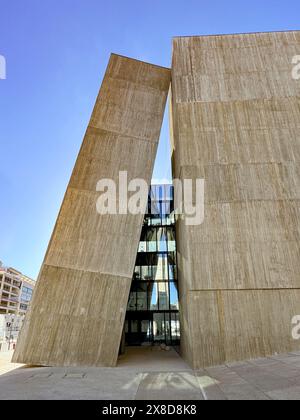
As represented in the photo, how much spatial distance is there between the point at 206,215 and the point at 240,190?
1433 millimetres

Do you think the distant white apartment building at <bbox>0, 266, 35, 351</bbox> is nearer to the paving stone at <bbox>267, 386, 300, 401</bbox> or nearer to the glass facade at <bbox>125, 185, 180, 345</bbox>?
the glass facade at <bbox>125, 185, 180, 345</bbox>

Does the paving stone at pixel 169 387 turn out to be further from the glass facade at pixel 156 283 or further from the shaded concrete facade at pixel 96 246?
the glass facade at pixel 156 283

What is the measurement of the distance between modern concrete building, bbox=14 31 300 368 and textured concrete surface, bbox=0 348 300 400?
0.74 m

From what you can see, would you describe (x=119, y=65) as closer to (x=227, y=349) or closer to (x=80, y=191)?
(x=80, y=191)

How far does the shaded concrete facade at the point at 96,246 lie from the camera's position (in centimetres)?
827

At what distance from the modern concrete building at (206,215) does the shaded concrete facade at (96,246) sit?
33 millimetres

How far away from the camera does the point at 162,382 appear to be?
609 cm

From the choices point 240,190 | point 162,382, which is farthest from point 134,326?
point 240,190

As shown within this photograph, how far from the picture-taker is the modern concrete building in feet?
26.7

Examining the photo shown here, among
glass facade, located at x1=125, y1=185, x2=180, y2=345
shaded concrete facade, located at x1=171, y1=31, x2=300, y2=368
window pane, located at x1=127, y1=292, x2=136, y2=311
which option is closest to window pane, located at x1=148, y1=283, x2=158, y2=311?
glass facade, located at x1=125, y1=185, x2=180, y2=345

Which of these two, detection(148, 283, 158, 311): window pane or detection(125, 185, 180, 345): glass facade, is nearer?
detection(125, 185, 180, 345): glass facade

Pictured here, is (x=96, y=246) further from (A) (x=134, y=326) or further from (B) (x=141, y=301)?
(A) (x=134, y=326)

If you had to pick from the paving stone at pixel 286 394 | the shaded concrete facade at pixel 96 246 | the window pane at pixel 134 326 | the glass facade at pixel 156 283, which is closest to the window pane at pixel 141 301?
the glass facade at pixel 156 283

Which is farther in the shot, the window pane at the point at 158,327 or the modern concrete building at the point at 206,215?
the window pane at the point at 158,327
